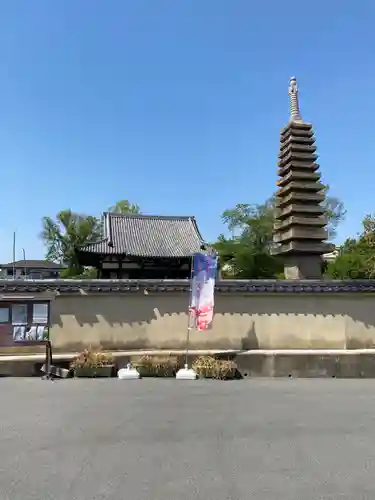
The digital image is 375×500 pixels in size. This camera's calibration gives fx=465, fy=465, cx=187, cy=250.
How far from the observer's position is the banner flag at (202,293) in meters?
11.6

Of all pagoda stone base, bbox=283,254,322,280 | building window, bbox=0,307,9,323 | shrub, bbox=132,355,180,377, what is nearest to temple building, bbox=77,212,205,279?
pagoda stone base, bbox=283,254,322,280

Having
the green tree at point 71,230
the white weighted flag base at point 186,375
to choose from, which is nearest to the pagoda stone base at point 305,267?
the white weighted flag base at point 186,375

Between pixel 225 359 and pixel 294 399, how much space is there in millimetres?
2955

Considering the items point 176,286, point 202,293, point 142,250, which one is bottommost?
point 202,293

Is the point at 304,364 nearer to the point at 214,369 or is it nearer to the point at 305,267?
the point at 214,369

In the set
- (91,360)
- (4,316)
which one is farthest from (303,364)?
(4,316)

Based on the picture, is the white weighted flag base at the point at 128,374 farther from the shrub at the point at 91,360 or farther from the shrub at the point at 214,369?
the shrub at the point at 214,369

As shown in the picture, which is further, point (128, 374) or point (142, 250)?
point (142, 250)

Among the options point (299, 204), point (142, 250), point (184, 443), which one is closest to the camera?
point (184, 443)

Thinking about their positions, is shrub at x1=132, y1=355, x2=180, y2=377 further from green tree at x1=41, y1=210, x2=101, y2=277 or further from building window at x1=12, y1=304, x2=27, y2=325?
green tree at x1=41, y1=210, x2=101, y2=277

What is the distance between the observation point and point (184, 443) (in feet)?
19.7

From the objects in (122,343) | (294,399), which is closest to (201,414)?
(294,399)

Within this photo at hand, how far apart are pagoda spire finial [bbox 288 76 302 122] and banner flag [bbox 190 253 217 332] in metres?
9.89

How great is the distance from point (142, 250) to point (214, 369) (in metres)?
18.2
